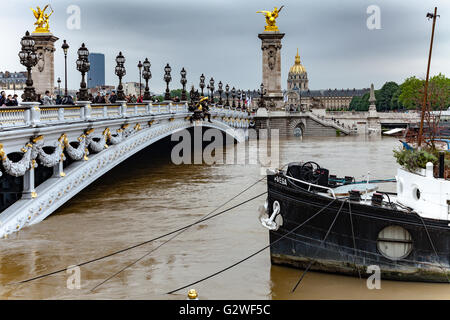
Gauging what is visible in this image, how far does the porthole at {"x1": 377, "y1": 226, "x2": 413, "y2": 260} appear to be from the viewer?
14.7 metres

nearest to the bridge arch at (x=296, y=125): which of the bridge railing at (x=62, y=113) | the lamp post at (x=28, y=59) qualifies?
the bridge railing at (x=62, y=113)

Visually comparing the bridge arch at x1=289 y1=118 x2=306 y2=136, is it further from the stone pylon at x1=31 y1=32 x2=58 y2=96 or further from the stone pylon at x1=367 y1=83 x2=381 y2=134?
the stone pylon at x1=31 y1=32 x2=58 y2=96

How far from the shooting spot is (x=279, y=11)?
86812mm

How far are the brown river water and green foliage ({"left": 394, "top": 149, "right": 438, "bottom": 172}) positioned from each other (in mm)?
2717

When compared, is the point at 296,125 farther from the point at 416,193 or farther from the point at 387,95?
the point at 387,95

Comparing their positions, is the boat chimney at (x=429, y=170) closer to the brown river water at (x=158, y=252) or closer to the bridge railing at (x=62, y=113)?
the brown river water at (x=158, y=252)

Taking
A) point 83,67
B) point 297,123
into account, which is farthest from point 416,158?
point 297,123

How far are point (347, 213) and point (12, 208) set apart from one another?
985 centimetres

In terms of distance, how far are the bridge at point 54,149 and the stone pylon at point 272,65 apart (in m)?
56.5

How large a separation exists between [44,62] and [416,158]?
42854mm

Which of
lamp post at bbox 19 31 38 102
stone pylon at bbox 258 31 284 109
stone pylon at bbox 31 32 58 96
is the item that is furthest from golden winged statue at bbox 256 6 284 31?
lamp post at bbox 19 31 38 102

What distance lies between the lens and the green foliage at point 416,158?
602 inches
